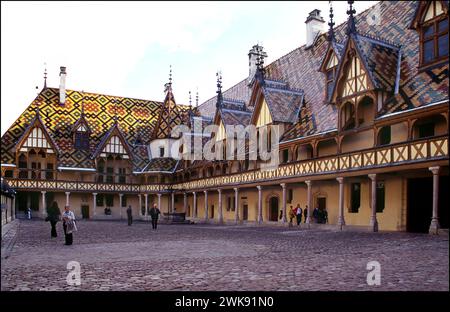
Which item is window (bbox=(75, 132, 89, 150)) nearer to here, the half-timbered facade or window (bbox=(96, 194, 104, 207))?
the half-timbered facade

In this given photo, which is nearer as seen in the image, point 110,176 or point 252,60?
point 252,60

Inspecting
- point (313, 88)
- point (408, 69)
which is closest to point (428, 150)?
point (408, 69)

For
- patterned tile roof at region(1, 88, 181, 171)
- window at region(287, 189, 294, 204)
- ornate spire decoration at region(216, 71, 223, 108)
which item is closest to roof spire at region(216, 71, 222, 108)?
ornate spire decoration at region(216, 71, 223, 108)

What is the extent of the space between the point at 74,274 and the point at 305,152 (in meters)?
21.7

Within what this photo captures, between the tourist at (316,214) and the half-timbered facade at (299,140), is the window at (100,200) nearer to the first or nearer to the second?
the half-timbered facade at (299,140)

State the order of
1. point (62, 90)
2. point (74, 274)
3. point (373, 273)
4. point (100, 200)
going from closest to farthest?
point (373, 273), point (74, 274), point (100, 200), point (62, 90)

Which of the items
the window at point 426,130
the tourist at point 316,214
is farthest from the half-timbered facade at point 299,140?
the tourist at point 316,214

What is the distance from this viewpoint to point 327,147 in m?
26.7

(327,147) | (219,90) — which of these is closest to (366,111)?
(327,147)

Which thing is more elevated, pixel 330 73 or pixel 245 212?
pixel 330 73

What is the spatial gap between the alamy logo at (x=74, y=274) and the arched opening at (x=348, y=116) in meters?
17.1

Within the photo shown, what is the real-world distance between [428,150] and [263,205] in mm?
17226

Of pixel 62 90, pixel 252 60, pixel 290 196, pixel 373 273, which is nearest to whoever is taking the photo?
pixel 373 273

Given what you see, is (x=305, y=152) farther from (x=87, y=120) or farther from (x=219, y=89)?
(x=87, y=120)
